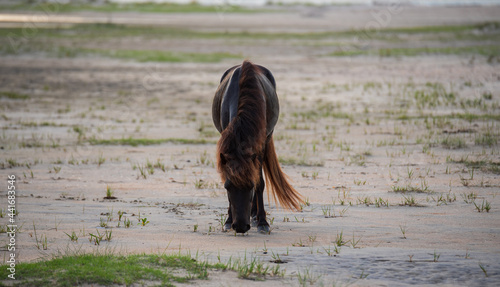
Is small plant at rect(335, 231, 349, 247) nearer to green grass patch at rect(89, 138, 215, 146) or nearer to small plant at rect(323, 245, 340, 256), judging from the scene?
small plant at rect(323, 245, 340, 256)

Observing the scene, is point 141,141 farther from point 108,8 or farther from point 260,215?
point 108,8

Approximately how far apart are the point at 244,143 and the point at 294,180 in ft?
10.6

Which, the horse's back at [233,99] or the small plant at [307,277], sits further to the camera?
the horse's back at [233,99]

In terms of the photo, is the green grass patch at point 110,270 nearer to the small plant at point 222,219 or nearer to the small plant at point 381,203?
the small plant at point 222,219

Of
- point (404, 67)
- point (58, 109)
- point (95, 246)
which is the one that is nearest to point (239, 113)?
point (95, 246)

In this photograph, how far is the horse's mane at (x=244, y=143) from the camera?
5480mm

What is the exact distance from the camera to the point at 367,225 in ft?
20.9

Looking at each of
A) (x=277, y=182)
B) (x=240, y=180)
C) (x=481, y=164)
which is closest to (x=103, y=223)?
(x=240, y=180)

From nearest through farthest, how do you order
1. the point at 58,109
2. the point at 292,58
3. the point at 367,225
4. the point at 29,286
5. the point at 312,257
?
the point at 29,286, the point at 312,257, the point at 367,225, the point at 58,109, the point at 292,58

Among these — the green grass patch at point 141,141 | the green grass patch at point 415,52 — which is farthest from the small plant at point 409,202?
the green grass patch at point 415,52

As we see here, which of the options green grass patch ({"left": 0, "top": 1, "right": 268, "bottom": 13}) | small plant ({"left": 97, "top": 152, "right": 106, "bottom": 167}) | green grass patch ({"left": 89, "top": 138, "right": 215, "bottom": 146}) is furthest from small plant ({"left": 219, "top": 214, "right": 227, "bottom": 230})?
green grass patch ({"left": 0, "top": 1, "right": 268, "bottom": 13})

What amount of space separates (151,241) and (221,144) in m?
1.32

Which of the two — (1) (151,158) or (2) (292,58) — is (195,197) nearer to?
(1) (151,158)

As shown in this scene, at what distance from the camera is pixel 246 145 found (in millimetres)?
5594
